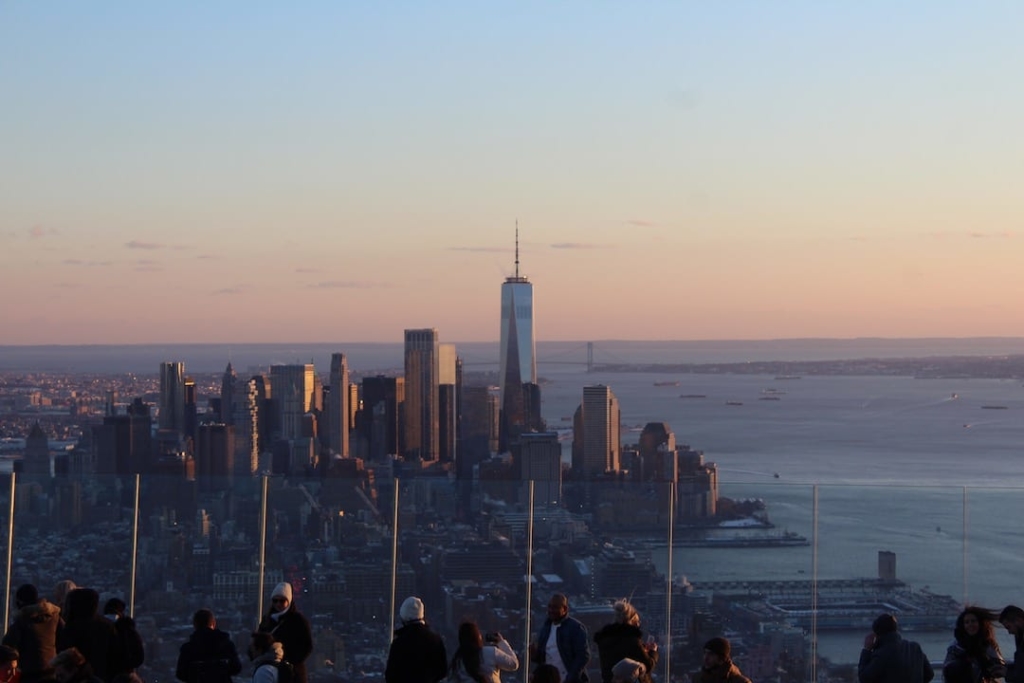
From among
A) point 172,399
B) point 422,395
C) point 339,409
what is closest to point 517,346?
point 422,395

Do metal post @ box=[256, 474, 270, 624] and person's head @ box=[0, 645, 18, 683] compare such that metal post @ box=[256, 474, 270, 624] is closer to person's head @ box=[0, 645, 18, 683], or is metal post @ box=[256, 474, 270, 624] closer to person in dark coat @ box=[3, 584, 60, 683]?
person in dark coat @ box=[3, 584, 60, 683]

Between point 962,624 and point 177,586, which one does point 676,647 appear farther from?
point 177,586

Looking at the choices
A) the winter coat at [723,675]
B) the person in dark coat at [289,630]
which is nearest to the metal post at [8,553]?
the person in dark coat at [289,630]

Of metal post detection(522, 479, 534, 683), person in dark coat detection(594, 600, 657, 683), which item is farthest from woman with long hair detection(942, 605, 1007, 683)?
metal post detection(522, 479, 534, 683)

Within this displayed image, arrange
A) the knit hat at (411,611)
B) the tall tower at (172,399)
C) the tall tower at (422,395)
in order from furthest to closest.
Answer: the tall tower at (422,395) < the tall tower at (172,399) < the knit hat at (411,611)

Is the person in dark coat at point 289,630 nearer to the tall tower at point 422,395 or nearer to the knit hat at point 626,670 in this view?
the knit hat at point 626,670
